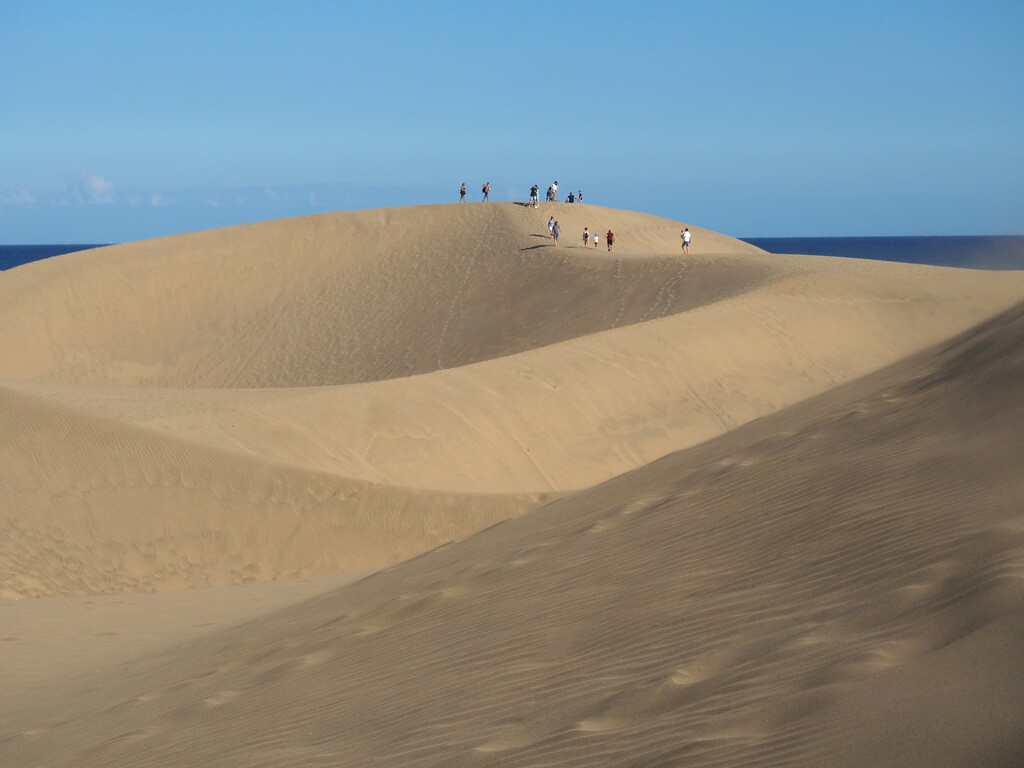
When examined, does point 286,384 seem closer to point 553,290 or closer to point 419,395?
point 553,290

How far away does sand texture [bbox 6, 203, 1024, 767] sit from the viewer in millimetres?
4336

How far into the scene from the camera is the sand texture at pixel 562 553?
434 centimetres

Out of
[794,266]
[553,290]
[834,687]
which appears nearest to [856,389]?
[834,687]

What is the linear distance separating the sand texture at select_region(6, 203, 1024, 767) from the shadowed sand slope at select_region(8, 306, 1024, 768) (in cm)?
2

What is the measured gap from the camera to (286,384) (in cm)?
3356

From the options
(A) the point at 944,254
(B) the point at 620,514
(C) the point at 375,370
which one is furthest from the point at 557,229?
(A) the point at 944,254

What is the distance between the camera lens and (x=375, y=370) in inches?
1281

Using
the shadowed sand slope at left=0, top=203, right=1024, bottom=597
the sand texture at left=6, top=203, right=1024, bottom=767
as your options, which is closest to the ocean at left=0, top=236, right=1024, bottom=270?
the shadowed sand slope at left=0, top=203, right=1024, bottom=597

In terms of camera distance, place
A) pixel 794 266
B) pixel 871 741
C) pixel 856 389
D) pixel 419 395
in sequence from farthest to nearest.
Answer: pixel 794 266, pixel 419 395, pixel 856 389, pixel 871 741

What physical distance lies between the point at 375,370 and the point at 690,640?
91.3 ft

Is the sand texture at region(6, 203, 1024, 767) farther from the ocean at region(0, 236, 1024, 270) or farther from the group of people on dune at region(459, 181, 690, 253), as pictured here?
the ocean at region(0, 236, 1024, 270)

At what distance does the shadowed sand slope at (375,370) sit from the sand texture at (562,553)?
0.07 meters

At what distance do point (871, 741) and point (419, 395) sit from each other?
15502mm

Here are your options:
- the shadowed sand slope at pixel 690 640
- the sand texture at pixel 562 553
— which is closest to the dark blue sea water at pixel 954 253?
the sand texture at pixel 562 553
